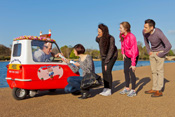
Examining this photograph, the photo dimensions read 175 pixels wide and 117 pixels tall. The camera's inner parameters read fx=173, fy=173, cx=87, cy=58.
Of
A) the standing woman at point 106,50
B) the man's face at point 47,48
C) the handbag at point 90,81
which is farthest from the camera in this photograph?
the man's face at point 47,48

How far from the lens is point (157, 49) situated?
5.03 meters

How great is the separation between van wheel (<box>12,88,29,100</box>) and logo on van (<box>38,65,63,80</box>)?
2.30 ft

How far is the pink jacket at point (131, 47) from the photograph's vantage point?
16.1 ft

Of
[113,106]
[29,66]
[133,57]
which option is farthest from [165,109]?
[29,66]

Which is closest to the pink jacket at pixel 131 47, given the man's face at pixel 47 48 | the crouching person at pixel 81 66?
the crouching person at pixel 81 66

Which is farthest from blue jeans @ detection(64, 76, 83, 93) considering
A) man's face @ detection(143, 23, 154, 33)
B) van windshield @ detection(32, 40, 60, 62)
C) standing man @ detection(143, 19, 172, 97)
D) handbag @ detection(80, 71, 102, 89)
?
man's face @ detection(143, 23, 154, 33)

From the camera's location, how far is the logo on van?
4695mm

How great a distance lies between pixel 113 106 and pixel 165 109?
1097mm

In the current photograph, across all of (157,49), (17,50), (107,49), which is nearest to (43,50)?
(17,50)

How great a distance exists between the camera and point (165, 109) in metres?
3.65

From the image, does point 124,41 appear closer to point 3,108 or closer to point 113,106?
point 113,106

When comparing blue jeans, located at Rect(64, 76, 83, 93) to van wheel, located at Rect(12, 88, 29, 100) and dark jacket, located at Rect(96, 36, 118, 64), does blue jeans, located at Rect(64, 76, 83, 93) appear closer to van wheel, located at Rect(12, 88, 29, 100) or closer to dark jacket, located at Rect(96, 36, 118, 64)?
dark jacket, located at Rect(96, 36, 118, 64)

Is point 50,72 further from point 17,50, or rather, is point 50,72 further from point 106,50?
point 106,50

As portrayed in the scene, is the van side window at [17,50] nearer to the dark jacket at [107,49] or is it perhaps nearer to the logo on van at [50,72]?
the logo on van at [50,72]
